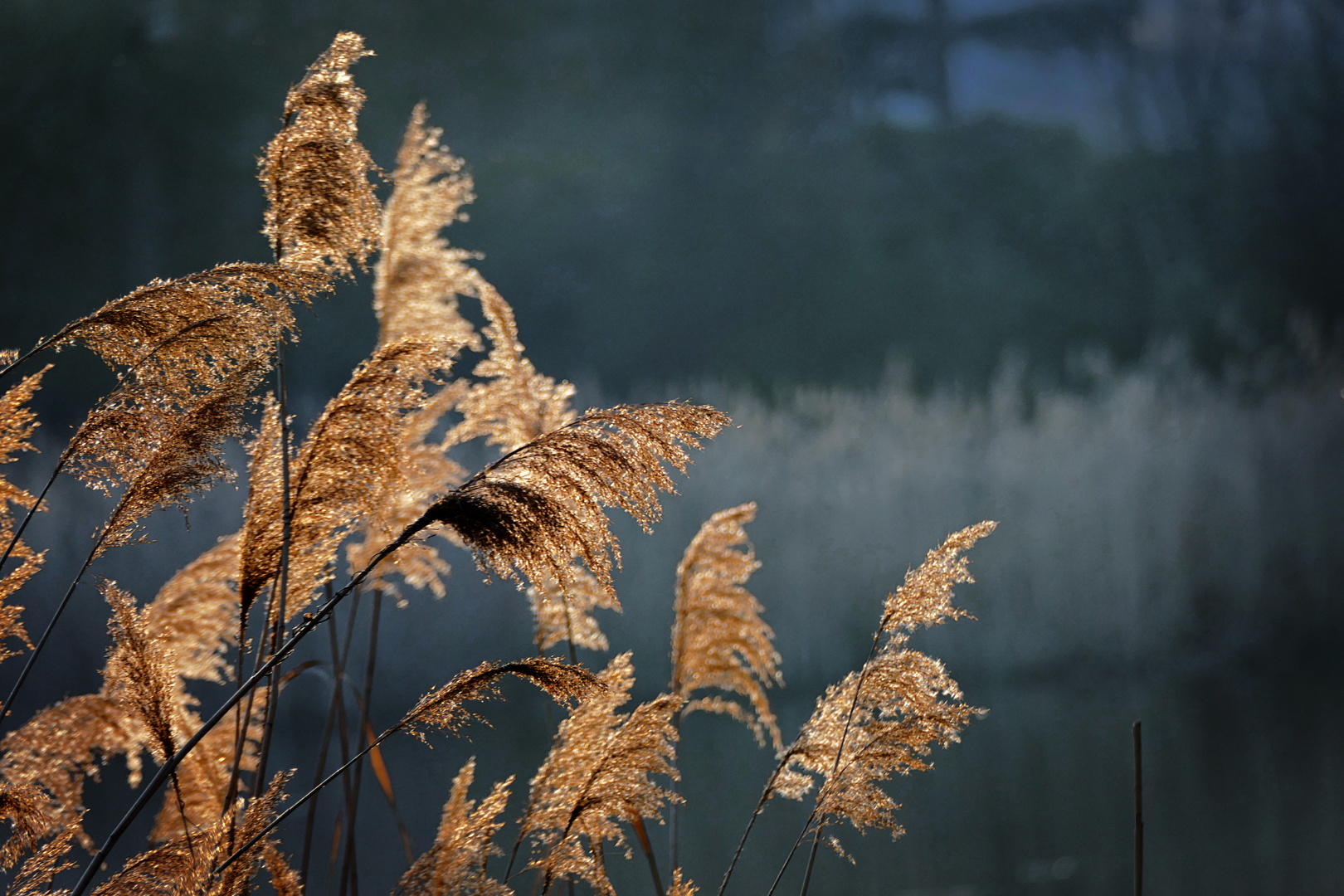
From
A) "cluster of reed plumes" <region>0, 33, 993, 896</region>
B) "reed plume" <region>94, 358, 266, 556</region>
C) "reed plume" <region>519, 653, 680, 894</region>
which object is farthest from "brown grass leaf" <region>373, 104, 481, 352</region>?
"reed plume" <region>519, 653, 680, 894</region>

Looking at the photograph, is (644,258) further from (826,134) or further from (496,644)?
(496,644)

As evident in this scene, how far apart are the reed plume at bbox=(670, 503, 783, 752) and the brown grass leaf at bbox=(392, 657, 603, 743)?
145 centimetres

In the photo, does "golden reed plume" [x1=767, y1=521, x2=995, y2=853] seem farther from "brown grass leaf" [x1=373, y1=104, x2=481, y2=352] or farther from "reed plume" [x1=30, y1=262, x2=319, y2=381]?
"brown grass leaf" [x1=373, y1=104, x2=481, y2=352]

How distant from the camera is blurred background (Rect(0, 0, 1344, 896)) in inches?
334

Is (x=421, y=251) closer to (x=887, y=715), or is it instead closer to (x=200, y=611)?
(x=200, y=611)

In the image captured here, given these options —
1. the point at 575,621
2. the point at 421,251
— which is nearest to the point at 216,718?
the point at 575,621

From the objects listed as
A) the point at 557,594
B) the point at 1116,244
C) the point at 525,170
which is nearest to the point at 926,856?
the point at 557,594

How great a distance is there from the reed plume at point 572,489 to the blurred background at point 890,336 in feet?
21.8

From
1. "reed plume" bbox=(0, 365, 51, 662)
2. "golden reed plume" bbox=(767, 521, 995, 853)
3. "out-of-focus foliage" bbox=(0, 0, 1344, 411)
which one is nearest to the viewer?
"reed plume" bbox=(0, 365, 51, 662)

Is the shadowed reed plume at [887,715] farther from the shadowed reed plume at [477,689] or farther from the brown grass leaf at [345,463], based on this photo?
the brown grass leaf at [345,463]

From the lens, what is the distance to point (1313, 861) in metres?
8.13

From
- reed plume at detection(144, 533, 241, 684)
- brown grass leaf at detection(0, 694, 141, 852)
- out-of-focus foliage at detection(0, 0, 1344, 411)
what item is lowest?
brown grass leaf at detection(0, 694, 141, 852)

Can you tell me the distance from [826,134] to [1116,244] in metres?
8.86

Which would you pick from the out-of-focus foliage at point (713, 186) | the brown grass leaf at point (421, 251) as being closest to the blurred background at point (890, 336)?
the out-of-focus foliage at point (713, 186)
